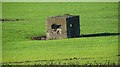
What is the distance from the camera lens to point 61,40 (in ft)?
39.7

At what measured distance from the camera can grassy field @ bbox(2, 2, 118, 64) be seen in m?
11.8

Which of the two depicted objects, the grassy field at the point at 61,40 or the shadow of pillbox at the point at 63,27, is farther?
the shadow of pillbox at the point at 63,27

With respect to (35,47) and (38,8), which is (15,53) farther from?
(38,8)

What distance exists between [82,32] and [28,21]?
4.61 feet

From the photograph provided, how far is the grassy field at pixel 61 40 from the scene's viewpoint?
11.8 m

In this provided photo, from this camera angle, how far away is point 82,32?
40.4ft

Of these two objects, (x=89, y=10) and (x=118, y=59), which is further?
(x=89, y=10)

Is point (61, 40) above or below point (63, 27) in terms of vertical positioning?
below

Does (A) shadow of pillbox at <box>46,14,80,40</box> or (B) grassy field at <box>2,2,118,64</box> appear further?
(A) shadow of pillbox at <box>46,14,80,40</box>

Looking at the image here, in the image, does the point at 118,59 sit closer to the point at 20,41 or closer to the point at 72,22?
the point at 72,22

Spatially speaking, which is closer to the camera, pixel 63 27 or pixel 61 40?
pixel 61 40

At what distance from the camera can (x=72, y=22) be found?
12.2 m

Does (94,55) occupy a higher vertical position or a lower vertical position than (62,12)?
lower

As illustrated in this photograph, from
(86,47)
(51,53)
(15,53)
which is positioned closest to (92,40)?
(86,47)
